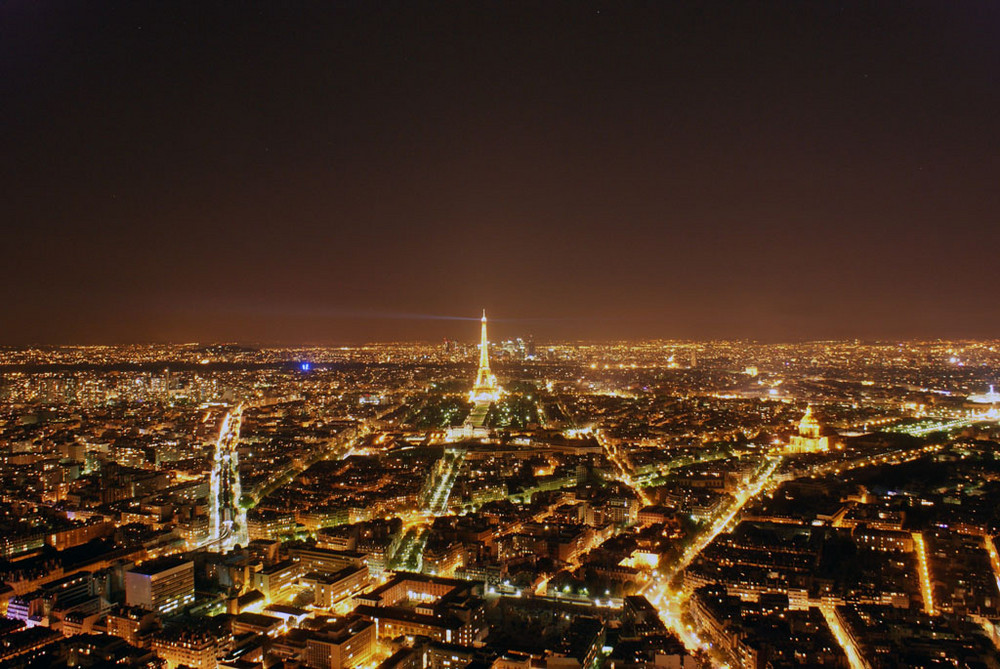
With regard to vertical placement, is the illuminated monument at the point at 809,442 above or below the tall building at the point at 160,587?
above

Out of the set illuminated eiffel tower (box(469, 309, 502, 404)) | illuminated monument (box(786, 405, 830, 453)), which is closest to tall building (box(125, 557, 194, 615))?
illuminated monument (box(786, 405, 830, 453))

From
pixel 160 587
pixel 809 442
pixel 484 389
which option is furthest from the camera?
pixel 484 389

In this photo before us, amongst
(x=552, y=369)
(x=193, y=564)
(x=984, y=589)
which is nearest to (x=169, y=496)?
(x=193, y=564)

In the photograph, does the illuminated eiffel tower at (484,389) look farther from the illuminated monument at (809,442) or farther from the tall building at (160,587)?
the tall building at (160,587)

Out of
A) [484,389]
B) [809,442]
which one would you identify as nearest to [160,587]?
[809,442]

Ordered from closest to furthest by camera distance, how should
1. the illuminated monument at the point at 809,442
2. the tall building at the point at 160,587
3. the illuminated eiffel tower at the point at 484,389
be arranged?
the tall building at the point at 160,587, the illuminated monument at the point at 809,442, the illuminated eiffel tower at the point at 484,389

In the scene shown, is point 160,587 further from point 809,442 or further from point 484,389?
point 484,389

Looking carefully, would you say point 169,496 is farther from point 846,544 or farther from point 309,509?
point 846,544

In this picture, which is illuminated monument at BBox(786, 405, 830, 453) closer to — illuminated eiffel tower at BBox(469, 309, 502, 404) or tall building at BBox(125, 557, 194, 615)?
illuminated eiffel tower at BBox(469, 309, 502, 404)

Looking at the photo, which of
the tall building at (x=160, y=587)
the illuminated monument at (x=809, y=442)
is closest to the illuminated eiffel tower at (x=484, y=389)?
the illuminated monument at (x=809, y=442)
